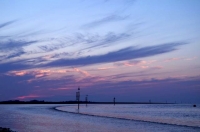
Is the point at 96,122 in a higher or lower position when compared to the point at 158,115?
higher

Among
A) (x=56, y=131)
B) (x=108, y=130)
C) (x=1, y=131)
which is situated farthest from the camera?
(x=108, y=130)

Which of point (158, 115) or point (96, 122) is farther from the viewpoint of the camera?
point (158, 115)

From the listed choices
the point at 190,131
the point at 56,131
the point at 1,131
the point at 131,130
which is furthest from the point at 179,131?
the point at 1,131

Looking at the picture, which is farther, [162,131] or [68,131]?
[162,131]

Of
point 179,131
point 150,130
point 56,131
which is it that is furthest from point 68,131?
point 179,131

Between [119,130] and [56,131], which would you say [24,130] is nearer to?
[56,131]

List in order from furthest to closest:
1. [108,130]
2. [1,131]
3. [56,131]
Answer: [108,130], [56,131], [1,131]

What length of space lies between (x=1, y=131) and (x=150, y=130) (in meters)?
13.9

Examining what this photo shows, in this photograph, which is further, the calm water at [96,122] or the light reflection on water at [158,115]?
the light reflection on water at [158,115]

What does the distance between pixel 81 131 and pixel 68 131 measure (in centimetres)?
119

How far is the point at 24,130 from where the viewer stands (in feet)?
81.7

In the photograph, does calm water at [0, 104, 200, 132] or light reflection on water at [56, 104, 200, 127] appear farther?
light reflection on water at [56, 104, 200, 127]

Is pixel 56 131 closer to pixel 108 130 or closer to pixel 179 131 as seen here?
pixel 108 130

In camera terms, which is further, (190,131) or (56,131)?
(190,131)
